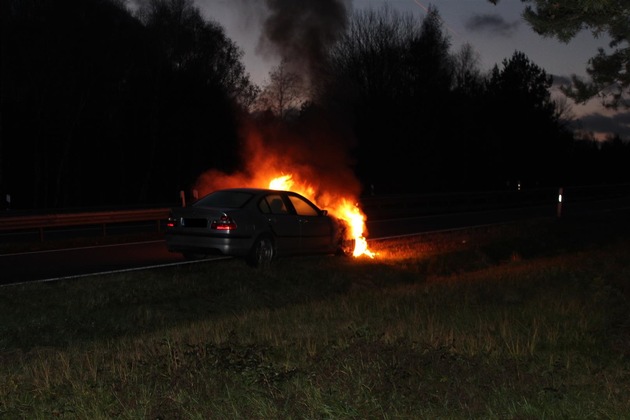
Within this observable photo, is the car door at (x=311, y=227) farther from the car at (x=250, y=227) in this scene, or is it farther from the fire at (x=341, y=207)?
the fire at (x=341, y=207)

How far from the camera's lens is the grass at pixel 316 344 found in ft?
17.8

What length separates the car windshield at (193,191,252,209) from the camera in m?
13.2

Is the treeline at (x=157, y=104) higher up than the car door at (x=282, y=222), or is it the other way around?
the treeline at (x=157, y=104)

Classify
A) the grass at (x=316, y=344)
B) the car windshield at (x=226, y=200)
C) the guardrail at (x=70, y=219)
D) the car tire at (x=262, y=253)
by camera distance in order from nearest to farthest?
the grass at (x=316, y=344) < the car tire at (x=262, y=253) < the car windshield at (x=226, y=200) < the guardrail at (x=70, y=219)

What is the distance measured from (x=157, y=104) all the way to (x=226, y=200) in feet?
103

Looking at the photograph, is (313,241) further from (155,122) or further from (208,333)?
(155,122)

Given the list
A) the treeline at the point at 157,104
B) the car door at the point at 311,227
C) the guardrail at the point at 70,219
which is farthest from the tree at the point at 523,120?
the car door at the point at 311,227

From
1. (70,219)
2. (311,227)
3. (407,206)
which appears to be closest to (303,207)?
(311,227)

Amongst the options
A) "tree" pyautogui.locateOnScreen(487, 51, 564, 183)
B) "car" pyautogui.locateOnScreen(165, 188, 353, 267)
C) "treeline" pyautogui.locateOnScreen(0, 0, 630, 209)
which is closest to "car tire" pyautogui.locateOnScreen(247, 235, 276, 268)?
"car" pyautogui.locateOnScreen(165, 188, 353, 267)

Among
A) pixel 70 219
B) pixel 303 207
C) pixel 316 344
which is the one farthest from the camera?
pixel 70 219

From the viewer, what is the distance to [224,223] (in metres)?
12.5

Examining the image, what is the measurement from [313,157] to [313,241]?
6.55 meters

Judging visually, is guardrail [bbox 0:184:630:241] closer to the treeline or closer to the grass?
the treeline

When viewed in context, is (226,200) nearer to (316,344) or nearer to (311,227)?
(311,227)
